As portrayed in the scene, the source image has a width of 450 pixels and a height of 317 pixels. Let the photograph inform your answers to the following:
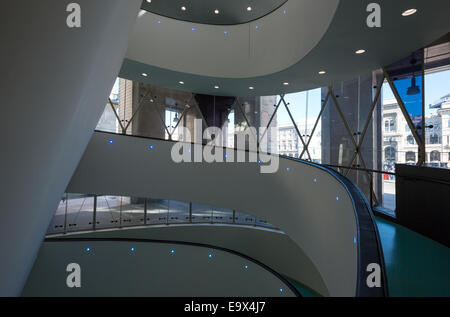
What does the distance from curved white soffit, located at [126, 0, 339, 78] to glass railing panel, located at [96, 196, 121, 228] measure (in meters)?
7.05

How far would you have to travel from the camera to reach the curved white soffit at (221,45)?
326 inches

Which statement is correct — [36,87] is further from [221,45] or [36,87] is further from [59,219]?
[59,219]

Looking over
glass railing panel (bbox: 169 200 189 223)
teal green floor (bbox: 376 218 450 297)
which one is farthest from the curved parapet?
glass railing panel (bbox: 169 200 189 223)

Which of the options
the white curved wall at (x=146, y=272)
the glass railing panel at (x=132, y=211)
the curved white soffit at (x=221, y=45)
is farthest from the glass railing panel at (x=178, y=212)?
the curved white soffit at (x=221, y=45)

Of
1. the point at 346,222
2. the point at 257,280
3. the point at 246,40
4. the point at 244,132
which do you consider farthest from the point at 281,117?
the point at 346,222

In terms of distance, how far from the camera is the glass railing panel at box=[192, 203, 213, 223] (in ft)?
43.1

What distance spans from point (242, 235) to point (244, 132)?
5.30 m

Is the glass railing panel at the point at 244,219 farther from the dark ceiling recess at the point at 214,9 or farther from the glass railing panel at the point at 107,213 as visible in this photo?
the dark ceiling recess at the point at 214,9

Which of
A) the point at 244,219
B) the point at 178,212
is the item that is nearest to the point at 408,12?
the point at 244,219

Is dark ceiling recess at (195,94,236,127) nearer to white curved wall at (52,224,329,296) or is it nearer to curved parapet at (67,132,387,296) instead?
curved parapet at (67,132,387,296)

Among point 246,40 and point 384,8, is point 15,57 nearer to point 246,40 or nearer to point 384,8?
point 384,8

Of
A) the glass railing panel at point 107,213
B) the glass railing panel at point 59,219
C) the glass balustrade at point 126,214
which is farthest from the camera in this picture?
the glass railing panel at point 107,213

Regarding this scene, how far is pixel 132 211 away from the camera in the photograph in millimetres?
12688

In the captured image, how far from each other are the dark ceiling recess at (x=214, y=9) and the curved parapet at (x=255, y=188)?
17.4 ft
